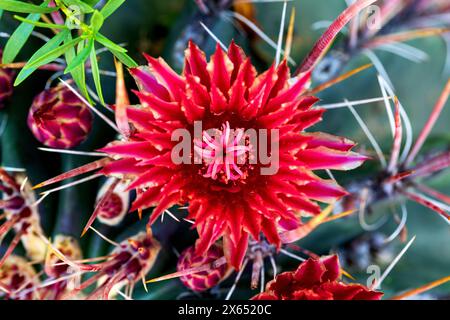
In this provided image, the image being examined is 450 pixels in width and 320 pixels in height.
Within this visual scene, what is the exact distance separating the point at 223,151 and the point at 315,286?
0.22m

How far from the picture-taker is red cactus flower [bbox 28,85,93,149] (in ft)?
2.33

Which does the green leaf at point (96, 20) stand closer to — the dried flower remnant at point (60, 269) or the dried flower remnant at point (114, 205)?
the dried flower remnant at point (114, 205)

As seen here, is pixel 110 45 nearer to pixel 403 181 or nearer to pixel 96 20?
pixel 96 20

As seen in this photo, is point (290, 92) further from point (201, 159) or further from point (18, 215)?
point (18, 215)

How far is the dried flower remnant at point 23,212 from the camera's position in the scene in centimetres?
81

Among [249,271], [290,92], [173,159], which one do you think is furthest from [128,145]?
[249,271]

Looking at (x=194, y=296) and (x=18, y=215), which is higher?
(x=18, y=215)

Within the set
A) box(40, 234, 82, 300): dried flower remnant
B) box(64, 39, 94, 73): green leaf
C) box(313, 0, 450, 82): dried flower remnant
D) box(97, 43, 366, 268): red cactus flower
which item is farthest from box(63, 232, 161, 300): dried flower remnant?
box(313, 0, 450, 82): dried flower remnant

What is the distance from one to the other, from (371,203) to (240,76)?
319mm

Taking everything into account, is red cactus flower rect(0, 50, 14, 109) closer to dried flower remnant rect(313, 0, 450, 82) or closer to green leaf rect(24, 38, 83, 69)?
green leaf rect(24, 38, 83, 69)

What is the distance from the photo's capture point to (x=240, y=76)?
1.98 ft

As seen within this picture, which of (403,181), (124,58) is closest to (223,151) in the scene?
(124,58)

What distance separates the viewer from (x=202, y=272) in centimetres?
74

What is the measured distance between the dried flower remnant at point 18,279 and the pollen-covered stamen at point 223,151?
0.35 meters
